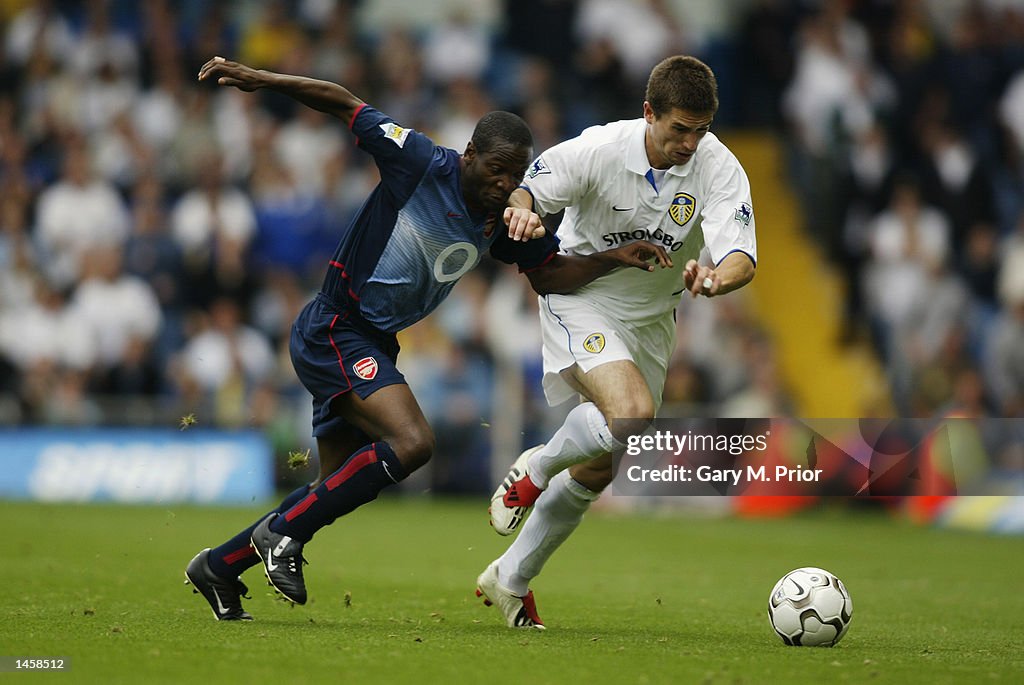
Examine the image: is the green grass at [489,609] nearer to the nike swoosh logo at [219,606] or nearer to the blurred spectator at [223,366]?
the nike swoosh logo at [219,606]

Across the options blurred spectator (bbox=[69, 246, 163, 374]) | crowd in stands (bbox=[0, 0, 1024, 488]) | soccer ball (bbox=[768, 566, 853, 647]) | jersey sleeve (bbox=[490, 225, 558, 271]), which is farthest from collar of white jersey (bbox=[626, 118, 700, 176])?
blurred spectator (bbox=[69, 246, 163, 374])

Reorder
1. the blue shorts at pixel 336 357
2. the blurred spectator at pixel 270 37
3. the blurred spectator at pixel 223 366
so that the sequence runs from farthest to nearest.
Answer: the blurred spectator at pixel 270 37 < the blurred spectator at pixel 223 366 < the blue shorts at pixel 336 357

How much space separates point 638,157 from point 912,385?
10.1 m

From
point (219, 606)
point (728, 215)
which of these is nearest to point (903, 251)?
point (728, 215)

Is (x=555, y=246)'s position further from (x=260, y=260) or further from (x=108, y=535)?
(x=260, y=260)

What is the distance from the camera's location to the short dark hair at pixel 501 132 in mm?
6996

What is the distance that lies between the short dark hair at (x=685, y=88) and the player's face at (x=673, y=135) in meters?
0.04

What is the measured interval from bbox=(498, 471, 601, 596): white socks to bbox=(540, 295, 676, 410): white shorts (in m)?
0.58

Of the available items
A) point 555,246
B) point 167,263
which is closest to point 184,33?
point 167,263

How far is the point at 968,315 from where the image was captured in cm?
1753

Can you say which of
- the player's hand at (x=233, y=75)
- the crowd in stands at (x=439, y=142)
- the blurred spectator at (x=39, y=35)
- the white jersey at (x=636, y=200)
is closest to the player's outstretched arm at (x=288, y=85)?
the player's hand at (x=233, y=75)

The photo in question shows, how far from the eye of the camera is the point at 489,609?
8.40 m

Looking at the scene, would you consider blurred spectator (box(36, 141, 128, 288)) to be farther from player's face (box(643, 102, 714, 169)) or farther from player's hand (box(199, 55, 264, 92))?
player's face (box(643, 102, 714, 169))

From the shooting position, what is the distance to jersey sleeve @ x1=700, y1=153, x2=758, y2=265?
7.25 m
